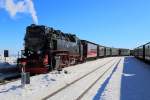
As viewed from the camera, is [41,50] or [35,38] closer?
[41,50]

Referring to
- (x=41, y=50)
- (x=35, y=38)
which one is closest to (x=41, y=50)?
(x=41, y=50)

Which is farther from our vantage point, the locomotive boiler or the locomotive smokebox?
the locomotive smokebox

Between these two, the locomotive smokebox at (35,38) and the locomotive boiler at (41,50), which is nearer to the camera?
the locomotive boiler at (41,50)

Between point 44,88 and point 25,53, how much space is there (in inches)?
394

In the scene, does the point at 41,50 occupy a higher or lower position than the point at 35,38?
lower

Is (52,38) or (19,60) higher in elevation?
(52,38)

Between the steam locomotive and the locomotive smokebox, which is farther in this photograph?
the locomotive smokebox

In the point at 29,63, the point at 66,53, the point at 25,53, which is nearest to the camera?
the point at 29,63

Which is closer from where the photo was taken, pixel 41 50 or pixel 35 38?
pixel 41 50

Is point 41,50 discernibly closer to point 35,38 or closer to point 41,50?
point 41,50

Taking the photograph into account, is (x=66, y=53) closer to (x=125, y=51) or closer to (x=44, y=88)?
(x=44, y=88)

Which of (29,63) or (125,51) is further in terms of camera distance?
(125,51)

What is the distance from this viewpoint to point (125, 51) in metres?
112

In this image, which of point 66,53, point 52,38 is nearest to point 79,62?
point 66,53
